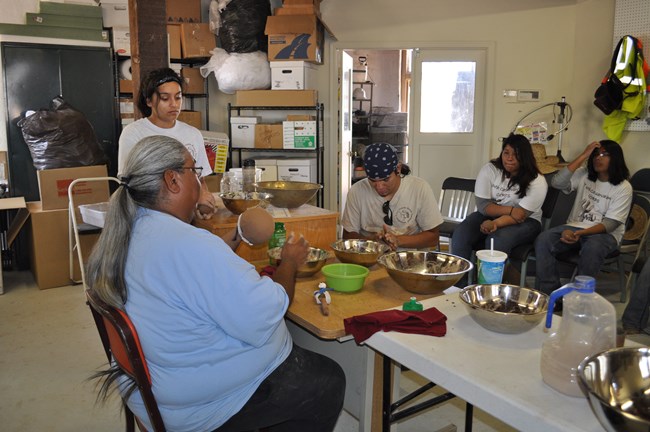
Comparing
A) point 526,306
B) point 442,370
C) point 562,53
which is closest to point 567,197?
point 562,53

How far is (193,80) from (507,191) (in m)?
3.33

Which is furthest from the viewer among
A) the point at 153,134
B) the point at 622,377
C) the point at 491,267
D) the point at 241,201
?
the point at 153,134

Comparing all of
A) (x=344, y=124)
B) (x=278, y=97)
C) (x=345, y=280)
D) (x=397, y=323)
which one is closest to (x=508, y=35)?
(x=344, y=124)

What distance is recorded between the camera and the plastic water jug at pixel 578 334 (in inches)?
51.1

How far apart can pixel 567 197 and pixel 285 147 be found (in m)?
2.55

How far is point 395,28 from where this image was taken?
5973 millimetres

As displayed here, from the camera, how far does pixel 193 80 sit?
5867 mm

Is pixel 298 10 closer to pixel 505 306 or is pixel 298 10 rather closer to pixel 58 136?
pixel 58 136

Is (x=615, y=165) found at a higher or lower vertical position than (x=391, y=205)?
higher

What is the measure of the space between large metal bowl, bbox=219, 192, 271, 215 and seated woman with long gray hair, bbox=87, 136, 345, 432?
3.23ft

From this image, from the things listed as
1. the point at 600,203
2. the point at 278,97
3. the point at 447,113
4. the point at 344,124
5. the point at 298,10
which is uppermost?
the point at 298,10

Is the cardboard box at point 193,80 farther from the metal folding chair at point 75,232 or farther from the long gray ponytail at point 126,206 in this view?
the long gray ponytail at point 126,206

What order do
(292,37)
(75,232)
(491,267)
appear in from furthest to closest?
(292,37), (75,232), (491,267)

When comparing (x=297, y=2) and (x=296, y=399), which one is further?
(x=297, y=2)
